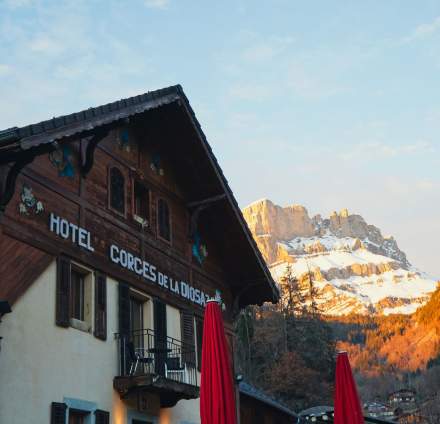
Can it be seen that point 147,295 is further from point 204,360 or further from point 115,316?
point 204,360

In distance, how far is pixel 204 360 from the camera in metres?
12.2

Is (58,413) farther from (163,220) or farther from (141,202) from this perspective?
(163,220)

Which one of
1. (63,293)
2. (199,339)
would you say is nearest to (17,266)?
(63,293)

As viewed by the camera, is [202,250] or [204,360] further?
[202,250]

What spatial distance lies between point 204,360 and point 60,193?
3964 mm

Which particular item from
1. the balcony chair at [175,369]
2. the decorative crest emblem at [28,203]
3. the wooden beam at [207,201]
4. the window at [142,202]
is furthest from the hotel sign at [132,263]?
the wooden beam at [207,201]

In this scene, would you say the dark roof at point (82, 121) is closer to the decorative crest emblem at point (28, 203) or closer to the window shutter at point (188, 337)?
the decorative crest emblem at point (28, 203)

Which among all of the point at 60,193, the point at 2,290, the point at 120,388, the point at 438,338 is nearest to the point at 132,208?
the point at 60,193

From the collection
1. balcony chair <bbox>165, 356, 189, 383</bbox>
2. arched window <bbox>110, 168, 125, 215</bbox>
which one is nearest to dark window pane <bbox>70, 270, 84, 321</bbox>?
arched window <bbox>110, 168, 125, 215</bbox>

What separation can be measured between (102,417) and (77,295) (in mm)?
2236

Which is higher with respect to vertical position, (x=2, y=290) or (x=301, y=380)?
(x=301, y=380)

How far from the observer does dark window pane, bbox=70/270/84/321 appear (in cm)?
1355

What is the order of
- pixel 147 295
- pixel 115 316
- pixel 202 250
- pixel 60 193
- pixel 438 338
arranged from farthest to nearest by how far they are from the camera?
pixel 438 338 < pixel 202 250 < pixel 147 295 < pixel 115 316 < pixel 60 193

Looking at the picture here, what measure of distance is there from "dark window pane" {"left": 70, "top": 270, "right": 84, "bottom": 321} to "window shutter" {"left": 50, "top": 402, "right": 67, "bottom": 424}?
180cm
